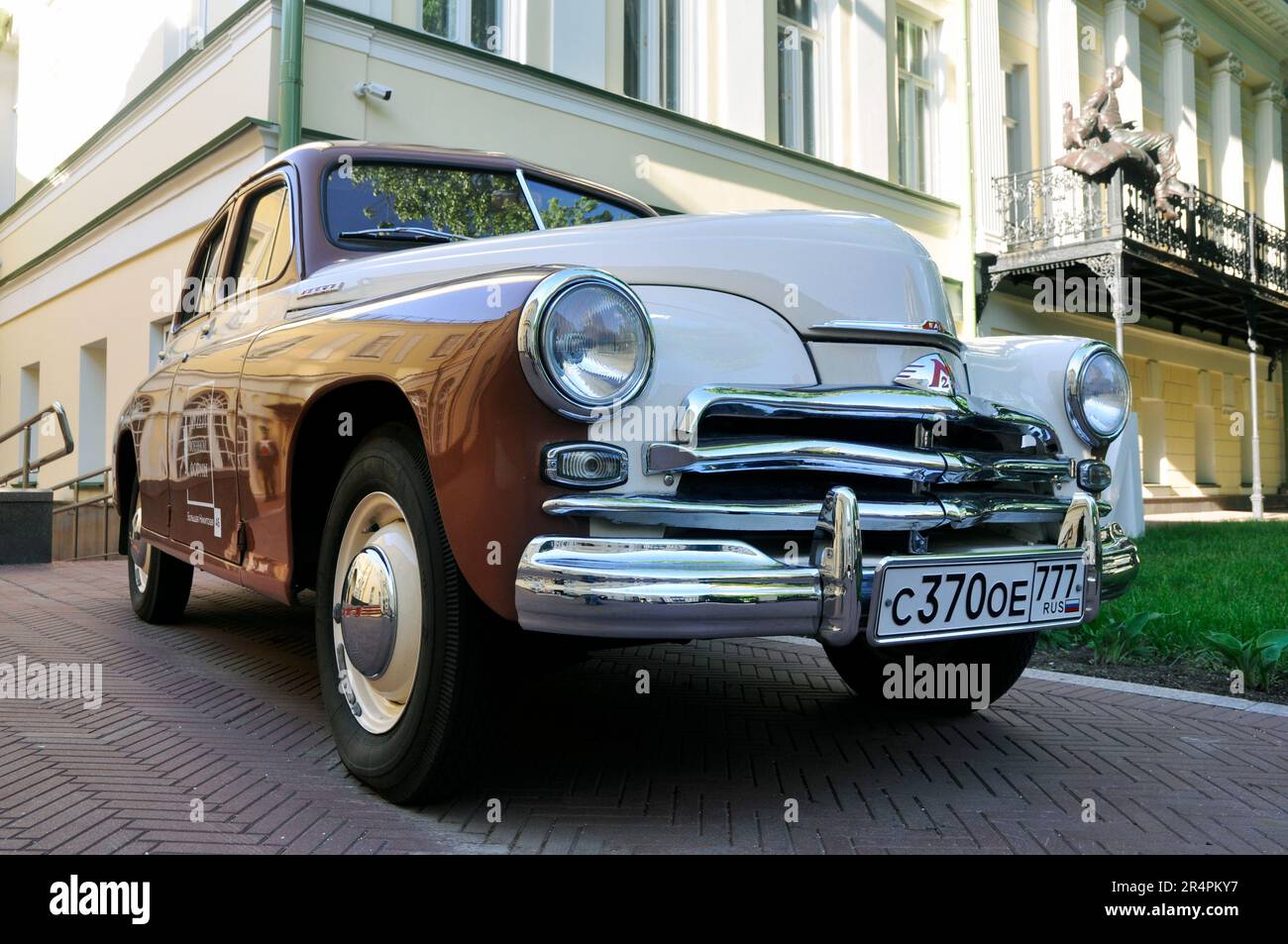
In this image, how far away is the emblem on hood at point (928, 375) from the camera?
2609mm

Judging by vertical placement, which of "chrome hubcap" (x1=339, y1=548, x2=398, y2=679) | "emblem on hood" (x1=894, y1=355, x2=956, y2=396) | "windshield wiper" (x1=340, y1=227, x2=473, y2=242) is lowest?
"chrome hubcap" (x1=339, y1=548, x2=398, y2=679)

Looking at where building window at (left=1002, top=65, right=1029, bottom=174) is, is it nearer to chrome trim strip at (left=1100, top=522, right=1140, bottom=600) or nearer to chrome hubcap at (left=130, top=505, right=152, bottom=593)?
chrome hubcap at (left=130, top=505, right=152, bottom=593)

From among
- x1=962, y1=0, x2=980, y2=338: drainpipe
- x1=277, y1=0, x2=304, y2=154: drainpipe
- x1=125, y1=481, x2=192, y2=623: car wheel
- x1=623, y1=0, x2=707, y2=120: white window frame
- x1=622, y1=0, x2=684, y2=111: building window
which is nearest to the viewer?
x1=125, y1=481, x2=192, y2=623: car wheel

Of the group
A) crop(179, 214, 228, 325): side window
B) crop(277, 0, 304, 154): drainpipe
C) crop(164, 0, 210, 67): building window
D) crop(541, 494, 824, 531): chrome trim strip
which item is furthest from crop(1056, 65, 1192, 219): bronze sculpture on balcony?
crop(541, 494, 824, 531): chrome trim strip

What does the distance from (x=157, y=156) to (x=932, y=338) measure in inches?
401

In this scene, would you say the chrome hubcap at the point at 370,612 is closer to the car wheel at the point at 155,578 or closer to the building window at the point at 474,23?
the car wheel at the point at 155,578

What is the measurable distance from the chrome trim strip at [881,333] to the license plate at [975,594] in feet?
2.03

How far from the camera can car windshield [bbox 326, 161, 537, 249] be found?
3.50 metres

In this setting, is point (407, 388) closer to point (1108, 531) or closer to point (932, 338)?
point (932, 338)

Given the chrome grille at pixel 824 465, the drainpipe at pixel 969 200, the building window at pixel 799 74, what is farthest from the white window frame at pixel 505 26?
the chrome grille at pixel 824 465

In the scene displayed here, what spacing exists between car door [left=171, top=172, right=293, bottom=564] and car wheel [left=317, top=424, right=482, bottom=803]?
448 mm

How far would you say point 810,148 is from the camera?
44.8 feet

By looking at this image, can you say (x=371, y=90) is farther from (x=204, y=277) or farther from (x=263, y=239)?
(x=263, y=239)
